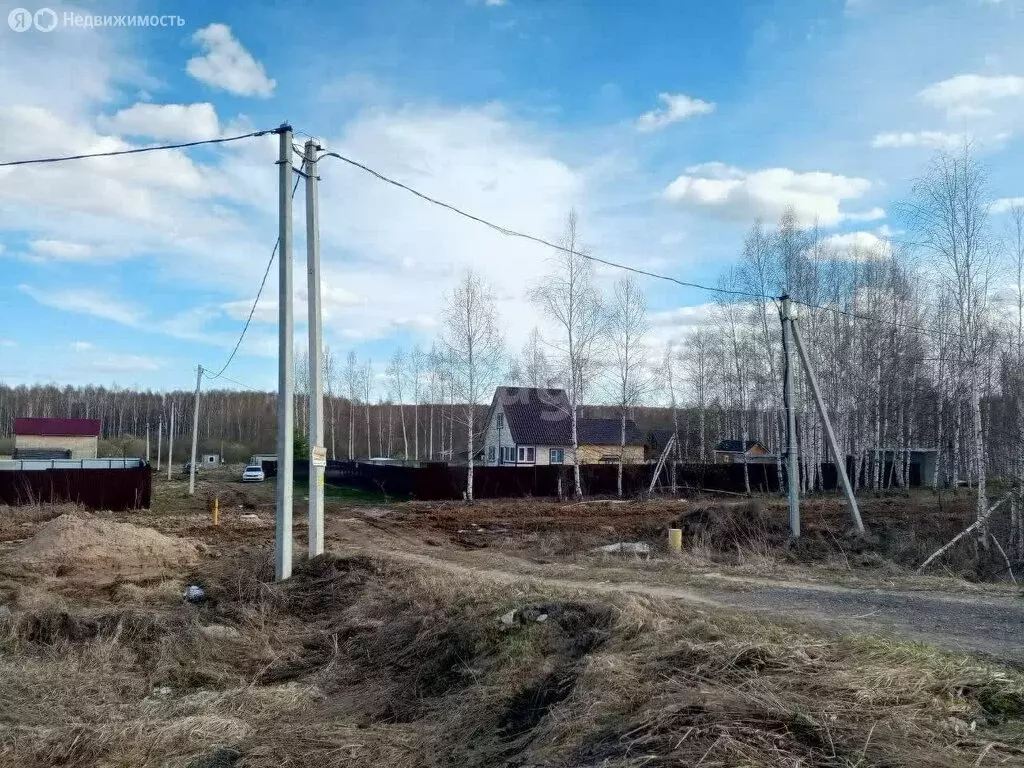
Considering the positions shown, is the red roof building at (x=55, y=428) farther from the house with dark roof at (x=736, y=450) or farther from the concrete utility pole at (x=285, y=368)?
the concrete utility pole at (x=285, y=368)

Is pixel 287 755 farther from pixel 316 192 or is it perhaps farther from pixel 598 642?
pixel 316 192

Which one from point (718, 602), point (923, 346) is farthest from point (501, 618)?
point (923, 346)

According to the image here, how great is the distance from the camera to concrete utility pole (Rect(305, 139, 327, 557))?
10984mm

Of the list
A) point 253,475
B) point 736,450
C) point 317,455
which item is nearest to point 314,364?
point 317,455

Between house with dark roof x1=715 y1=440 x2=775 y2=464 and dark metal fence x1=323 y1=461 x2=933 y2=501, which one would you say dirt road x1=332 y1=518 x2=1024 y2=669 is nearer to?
dark metal fence x1=323 y1=461 x2=933 y2=501

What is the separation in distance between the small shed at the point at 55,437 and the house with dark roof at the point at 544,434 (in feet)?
96.8

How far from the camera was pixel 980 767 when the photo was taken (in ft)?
11.9

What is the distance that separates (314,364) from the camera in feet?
36.4

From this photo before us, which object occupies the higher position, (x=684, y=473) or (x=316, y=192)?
(x=316, y=192)

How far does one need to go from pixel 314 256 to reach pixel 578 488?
71.8 ft

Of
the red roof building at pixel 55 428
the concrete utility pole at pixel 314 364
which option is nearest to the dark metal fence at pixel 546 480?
the concrete utility pole at pixel 314 364

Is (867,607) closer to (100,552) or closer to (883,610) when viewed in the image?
(883,610)

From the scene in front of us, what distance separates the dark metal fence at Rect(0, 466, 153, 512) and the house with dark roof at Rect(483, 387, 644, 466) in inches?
792

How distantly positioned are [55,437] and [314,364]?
176 feet
